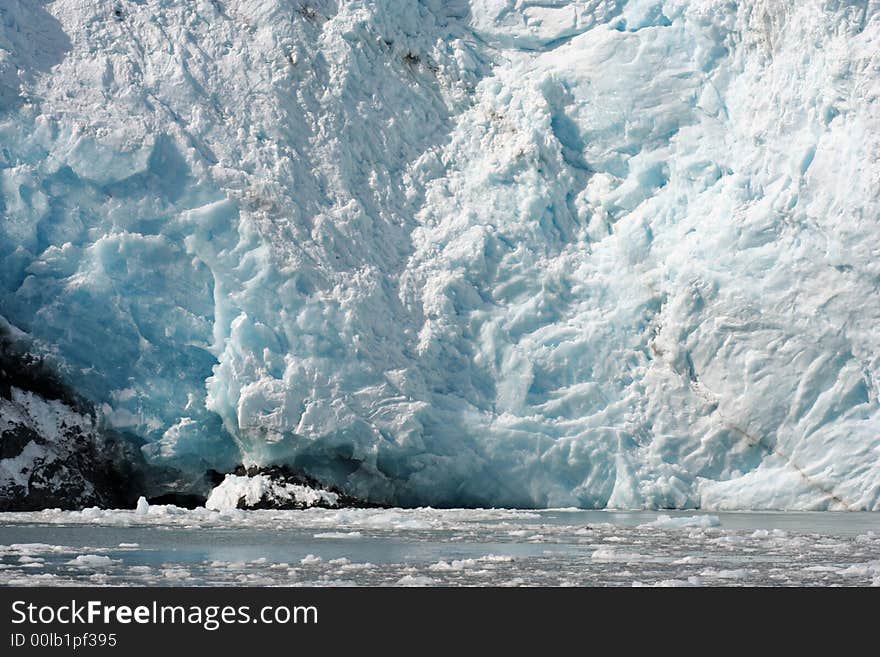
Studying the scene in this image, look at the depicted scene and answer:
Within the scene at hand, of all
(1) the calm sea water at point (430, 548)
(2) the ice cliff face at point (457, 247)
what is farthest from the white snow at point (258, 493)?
(1) the calm sea water at point (430, 548)

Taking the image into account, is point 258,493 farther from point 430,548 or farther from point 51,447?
point 430,548

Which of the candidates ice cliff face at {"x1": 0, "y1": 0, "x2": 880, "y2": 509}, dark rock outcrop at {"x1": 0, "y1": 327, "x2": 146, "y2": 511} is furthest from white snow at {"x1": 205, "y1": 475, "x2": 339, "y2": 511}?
dark rock outcrop at {"x1": 0, "y1": 327, "x2": 146, "y2": 511}

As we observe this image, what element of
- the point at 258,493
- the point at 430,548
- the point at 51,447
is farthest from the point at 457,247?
the point at 430,548

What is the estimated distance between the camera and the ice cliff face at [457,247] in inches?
626

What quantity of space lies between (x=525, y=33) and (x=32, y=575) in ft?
42.3

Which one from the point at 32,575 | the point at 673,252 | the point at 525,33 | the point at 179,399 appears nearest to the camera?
the point at 32,575

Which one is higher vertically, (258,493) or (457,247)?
(457,247)

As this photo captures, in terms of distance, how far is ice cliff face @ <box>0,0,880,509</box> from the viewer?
1591 cm

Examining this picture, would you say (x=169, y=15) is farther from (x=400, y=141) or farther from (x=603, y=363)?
(x=603, y=363)

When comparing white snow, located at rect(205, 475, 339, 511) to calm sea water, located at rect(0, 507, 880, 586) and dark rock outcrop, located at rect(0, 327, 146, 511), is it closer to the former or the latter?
Result: calm sea water, located at rect(0, 507, 880, 586)

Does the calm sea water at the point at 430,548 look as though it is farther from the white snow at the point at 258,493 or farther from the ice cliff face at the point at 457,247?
the ice cliff face at the point at 457,247

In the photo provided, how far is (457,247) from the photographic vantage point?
57.3ft

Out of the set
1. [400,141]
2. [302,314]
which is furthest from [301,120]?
[302,314]

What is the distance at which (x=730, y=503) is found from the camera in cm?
1627
